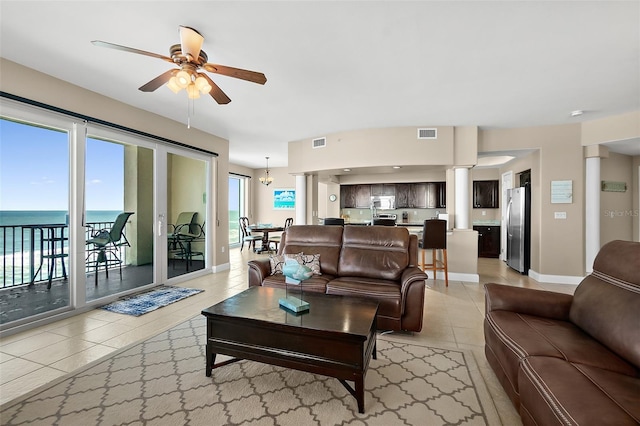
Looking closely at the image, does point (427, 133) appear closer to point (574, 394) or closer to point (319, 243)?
point (319, 243)

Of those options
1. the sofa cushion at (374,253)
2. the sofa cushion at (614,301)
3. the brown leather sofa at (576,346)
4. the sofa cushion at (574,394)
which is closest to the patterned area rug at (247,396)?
the brown leather sofa at (576,346)

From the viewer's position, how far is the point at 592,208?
15.7ft

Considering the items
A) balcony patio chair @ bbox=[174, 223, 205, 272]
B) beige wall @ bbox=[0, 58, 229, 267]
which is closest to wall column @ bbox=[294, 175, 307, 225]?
beige wall @ bbox=[0, 58, 229, 267]

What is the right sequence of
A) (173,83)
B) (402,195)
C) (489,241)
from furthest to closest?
(402,195) → (489,241) → (173,83)

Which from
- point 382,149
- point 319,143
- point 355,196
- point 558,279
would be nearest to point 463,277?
point 558,279

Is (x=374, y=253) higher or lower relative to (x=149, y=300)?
higher

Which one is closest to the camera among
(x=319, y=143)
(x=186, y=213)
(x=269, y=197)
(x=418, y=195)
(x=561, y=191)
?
(x=561, y=191)

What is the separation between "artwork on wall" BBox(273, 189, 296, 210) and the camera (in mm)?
9617

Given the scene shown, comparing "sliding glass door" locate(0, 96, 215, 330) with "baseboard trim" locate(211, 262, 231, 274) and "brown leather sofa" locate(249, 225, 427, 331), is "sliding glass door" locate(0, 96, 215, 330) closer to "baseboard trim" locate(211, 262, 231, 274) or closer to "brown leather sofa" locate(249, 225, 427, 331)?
"baseboard trim" locate(211, 262, 231, 274)

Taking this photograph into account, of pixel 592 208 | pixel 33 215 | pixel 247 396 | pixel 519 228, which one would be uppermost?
pixel 592 208

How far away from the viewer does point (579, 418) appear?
3.43 feet

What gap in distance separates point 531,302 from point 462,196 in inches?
132

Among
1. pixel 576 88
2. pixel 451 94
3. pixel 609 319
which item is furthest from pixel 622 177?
pixel 609 319

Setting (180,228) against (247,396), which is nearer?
(247,396)
